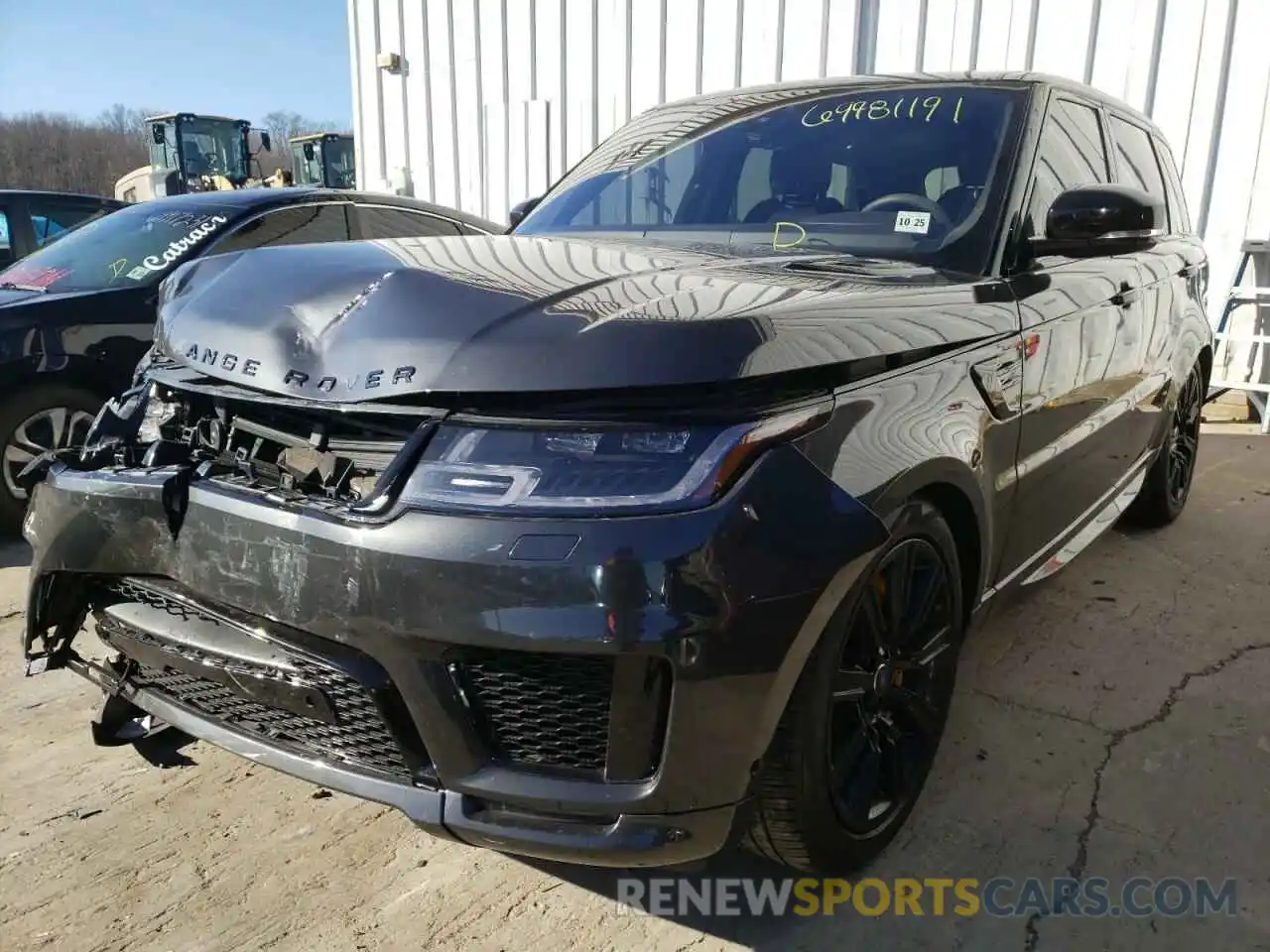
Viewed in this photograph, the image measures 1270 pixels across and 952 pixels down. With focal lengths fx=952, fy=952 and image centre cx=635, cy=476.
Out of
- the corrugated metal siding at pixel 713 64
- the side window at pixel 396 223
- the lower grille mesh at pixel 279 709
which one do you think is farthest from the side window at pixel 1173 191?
the lower grille mesh at pixel 279 709

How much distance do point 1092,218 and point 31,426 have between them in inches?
160

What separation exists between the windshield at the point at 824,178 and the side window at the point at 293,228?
206 cm

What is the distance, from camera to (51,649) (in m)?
2.07

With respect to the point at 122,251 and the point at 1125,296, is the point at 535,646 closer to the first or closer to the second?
the point at 1125,296

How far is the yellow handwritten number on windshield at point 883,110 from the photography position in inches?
105

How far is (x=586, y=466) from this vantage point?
1.51 meters

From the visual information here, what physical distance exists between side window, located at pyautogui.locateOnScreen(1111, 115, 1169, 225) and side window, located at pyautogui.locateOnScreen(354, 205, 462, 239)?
10.4 feet

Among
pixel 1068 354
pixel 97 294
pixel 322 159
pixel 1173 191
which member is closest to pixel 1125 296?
pixel 1068 354

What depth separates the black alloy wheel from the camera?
6.19 ft

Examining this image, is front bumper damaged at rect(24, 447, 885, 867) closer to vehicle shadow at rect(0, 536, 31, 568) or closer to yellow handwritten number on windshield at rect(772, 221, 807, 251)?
yellow handwritten number on windshield at rect(772, 221, 807, 251)

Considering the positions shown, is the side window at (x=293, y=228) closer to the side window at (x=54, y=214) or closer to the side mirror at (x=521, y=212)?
the side mirror at (x=521, y=212)

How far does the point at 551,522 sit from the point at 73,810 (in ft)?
5.40

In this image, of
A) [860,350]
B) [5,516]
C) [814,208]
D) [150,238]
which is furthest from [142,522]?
[150,238]

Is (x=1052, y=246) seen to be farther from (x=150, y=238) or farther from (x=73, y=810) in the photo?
(x=150, y=238)
